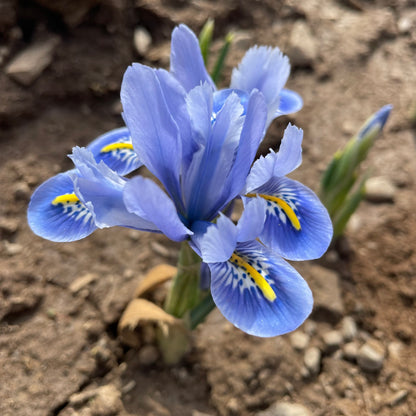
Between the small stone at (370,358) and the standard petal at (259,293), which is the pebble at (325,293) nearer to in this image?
the small stone at (370,358)

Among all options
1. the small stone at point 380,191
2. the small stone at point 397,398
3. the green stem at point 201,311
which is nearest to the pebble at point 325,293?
the small stone at point 397,398

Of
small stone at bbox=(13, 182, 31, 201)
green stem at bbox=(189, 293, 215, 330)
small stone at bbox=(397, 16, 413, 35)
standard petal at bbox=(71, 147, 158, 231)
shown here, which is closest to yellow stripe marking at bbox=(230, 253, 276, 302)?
standard petal at bbox=(71, 147, 158, 231)

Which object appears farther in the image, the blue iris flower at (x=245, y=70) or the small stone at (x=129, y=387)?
the small stone at (x=129, y=387)

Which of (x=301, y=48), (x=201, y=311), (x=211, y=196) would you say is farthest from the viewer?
(x=301, y=48)

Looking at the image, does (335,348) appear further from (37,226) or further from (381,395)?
(37,226)

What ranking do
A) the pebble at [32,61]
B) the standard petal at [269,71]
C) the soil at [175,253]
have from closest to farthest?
the standard petal at [269,71]
the soil at [175,253]
the pebble at [32,61]

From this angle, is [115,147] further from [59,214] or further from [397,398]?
[397,398]

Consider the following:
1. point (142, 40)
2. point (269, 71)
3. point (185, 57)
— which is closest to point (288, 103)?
point (269, 71)

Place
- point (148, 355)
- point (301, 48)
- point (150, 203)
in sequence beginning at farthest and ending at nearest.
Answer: point (301, 48), point (148, 355), point (150, 203)
